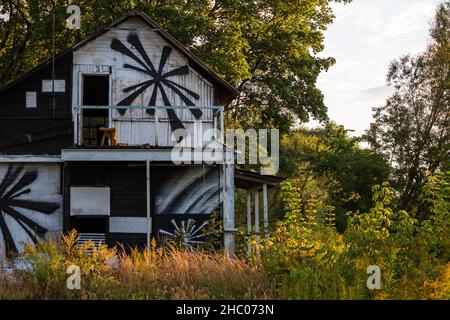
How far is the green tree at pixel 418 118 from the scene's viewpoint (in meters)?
34.2

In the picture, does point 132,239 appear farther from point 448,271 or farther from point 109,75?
point 448,271

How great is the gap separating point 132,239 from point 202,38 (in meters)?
13.5

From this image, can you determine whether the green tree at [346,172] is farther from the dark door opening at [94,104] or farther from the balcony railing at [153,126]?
the balcony railing at [153,126]

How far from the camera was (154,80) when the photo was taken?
21.2m

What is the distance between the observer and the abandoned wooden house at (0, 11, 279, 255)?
19719 millimetres

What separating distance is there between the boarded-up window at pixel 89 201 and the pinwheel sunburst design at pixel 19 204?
0.73m

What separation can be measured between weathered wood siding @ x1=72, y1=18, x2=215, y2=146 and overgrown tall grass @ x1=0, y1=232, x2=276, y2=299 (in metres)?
8.04

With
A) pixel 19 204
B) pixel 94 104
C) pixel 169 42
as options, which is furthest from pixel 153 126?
pixel 19 204

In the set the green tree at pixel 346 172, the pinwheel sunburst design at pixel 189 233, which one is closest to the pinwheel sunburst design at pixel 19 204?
the pinwheel sunburst design at pixel 189 233

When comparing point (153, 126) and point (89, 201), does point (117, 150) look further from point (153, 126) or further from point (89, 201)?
point (153, 126)

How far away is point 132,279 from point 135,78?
10228mm

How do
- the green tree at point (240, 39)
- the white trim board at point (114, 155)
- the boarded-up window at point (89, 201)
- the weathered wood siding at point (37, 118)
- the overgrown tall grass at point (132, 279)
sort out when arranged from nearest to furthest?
1. the overgrown tall grass at point (132, 279)
2. the white trim board at point (114, 155)
3. the boarded-up window at point (89, 201)
4. the weathered wood siding at point (37, 118)
5. the green tree at point (240, 39)
